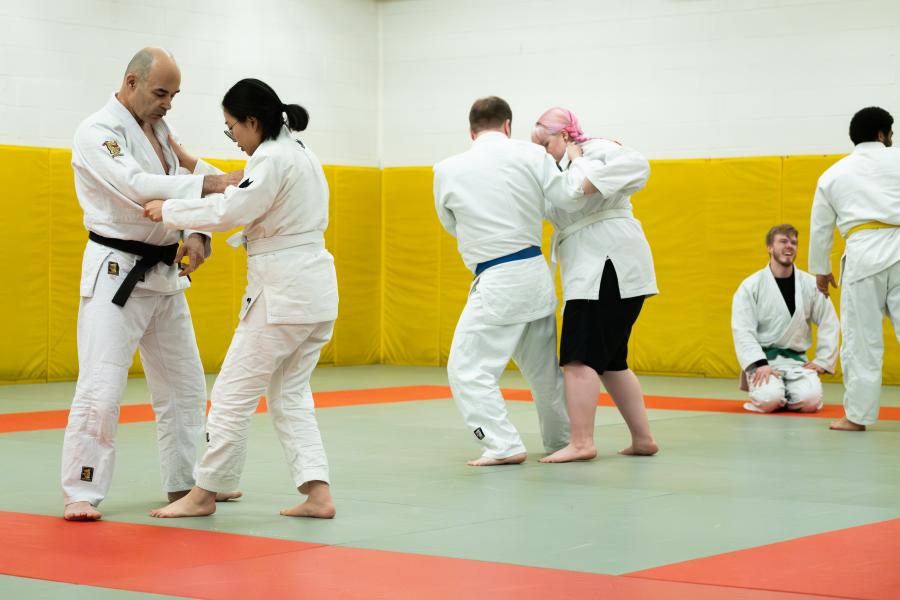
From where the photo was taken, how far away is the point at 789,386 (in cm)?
816

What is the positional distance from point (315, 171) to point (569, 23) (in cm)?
771

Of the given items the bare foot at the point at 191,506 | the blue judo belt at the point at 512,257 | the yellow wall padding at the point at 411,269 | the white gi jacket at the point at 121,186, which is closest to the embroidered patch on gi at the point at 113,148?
the white gi jacket at the point at 121,186

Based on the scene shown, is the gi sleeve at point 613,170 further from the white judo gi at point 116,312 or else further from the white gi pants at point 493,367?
the white judo gi at point 116,312

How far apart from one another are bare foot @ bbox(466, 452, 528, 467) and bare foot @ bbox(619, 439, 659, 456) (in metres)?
0.59

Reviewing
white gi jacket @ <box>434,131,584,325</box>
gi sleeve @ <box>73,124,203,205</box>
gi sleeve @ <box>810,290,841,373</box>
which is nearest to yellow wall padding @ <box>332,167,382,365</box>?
gi sleeve @ <box>810,290,841,373</box>

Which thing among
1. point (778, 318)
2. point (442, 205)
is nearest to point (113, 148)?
point (442, 205)

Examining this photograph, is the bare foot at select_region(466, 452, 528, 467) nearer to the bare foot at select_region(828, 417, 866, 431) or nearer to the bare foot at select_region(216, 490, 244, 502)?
the bare foot at select_region(216, 490, 244, 502)

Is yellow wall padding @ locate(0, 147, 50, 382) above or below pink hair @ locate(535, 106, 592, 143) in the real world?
below

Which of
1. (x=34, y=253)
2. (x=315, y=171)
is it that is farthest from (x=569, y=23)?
(x=315, y=171)

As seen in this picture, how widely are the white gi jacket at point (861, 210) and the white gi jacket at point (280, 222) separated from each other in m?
3.67

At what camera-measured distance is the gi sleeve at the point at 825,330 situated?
824 cm

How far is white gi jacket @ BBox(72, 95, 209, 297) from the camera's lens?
4371 mm

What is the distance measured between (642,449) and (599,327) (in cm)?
67

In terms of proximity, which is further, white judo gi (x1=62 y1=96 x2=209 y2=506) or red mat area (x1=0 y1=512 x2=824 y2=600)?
white judo gi (x1=62 y1=96 x2=209 y2=506)
